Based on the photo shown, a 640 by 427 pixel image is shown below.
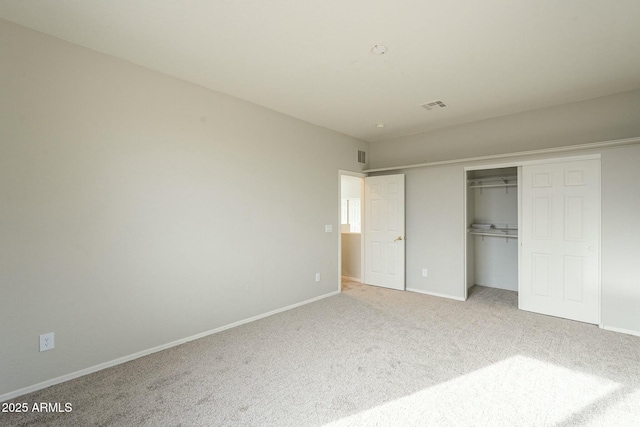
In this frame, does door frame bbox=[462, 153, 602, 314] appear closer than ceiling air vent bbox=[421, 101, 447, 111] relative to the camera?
Yes

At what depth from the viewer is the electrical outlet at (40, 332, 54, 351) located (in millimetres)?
2295

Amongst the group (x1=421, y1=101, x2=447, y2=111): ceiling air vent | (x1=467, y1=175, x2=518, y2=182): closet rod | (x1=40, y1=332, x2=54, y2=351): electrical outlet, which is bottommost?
(x1=40, y1=332, x2=54, y2=351): electrical outlet

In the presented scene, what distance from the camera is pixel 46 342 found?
2.31 metres

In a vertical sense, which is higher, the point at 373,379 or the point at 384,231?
the point at 384,231

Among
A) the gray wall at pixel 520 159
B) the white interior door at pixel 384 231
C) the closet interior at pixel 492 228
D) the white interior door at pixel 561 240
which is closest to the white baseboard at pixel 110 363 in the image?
the white interior door at pixel 384 231

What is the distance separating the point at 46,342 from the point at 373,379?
2.59 meters

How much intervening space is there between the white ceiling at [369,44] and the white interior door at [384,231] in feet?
6.07

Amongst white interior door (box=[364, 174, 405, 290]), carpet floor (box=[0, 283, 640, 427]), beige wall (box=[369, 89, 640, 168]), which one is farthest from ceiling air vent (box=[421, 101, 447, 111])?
carpet floor (box=[0, 283, 640, 427])

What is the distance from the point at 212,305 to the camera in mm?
3348

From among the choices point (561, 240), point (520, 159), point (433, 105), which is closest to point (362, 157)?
point (433, 105)

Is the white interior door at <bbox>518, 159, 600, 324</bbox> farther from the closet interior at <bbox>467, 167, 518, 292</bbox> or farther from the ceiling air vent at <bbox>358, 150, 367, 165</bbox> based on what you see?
the ceiling air vent at <bbox>358, 150, 367, 165</bbox>

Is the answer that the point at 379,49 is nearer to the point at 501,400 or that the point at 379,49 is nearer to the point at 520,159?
the point at 520,159

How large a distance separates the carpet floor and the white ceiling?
275 cm

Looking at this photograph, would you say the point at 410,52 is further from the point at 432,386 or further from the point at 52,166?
the point at 52,166
